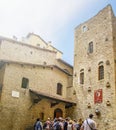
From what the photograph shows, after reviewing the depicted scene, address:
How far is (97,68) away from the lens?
19938 millimetres

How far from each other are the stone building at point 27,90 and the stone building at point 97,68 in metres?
1.76

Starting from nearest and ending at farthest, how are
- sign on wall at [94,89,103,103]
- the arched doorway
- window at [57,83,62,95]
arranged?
sign on wall at [94,89,103,103], the arched doorway, window at [57,83,62,95]

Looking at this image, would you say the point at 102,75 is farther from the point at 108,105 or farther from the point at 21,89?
the point at 21,89

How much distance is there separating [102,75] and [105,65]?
0.93 m

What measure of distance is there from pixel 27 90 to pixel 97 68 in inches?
262

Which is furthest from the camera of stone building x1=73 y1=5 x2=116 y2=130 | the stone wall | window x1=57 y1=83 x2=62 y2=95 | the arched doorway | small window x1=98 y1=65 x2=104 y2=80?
window x1=57 y1=83 x2=62 y2=95

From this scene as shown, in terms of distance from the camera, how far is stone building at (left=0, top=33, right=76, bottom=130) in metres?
16.9

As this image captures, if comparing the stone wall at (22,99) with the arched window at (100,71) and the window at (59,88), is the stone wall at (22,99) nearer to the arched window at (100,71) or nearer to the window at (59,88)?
the window at (59,88)

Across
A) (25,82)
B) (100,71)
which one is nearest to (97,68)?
(100,71)

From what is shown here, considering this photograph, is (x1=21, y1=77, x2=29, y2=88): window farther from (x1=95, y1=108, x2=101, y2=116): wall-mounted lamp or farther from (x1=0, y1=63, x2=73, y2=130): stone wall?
(x1=95, y1=108, x2=101, y2=116): wall-mounted lamp

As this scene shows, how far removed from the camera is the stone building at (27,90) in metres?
16.9

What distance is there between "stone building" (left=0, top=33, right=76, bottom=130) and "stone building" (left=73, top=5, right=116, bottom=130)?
1.76m

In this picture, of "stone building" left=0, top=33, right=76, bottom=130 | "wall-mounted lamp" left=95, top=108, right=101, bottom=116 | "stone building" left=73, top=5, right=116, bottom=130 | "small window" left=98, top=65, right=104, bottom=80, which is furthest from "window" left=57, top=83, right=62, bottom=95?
"wall-mounted lamp" left=95, top=108, right=101, bottom=116

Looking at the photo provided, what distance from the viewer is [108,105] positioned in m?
17.8
